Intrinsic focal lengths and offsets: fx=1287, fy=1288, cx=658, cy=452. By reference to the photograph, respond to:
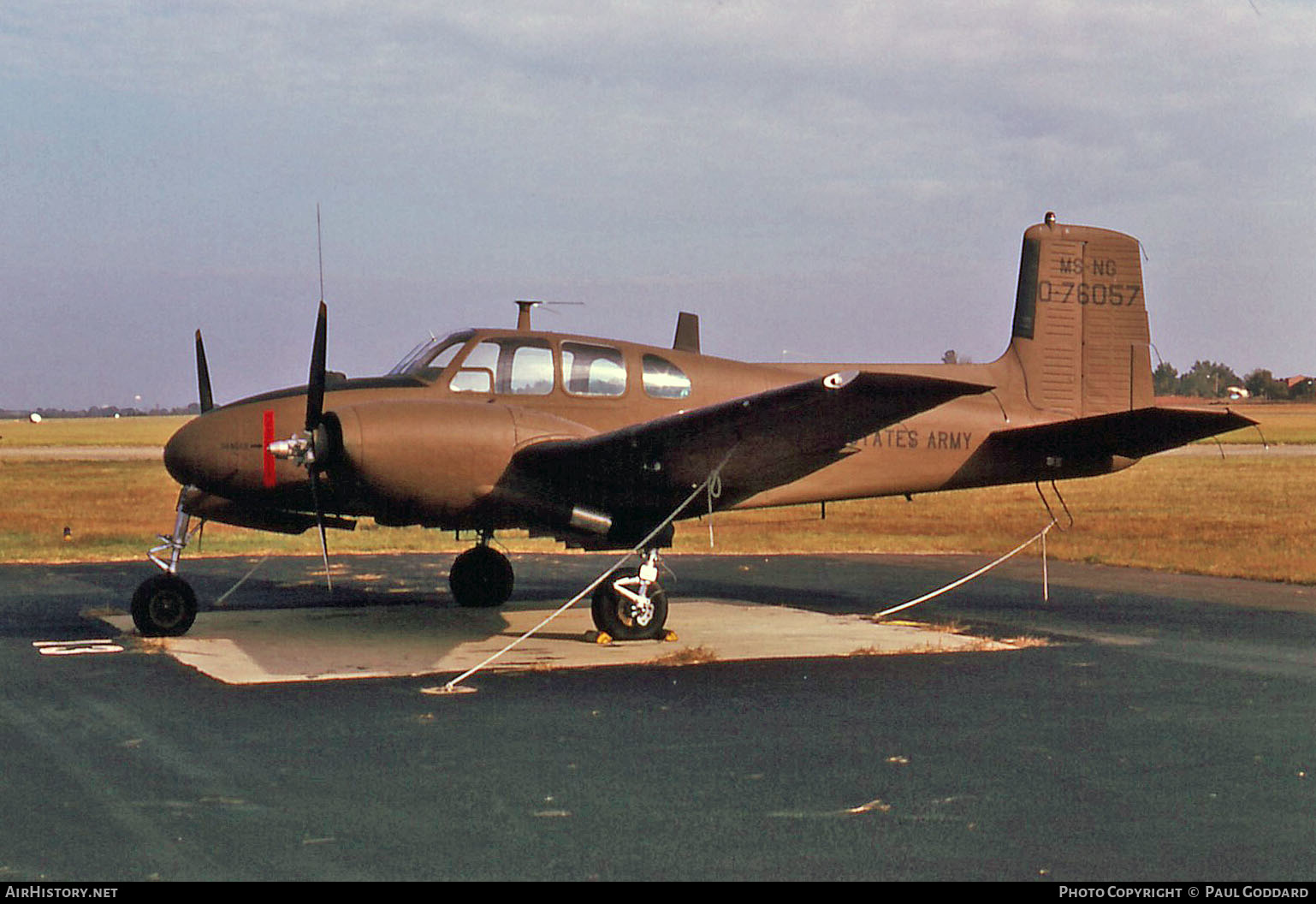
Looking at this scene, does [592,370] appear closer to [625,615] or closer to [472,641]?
[625,615]

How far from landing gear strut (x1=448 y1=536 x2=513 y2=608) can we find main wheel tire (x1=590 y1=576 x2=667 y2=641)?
281 cm

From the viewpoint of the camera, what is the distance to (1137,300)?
15.0m

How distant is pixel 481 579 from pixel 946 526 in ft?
57.6

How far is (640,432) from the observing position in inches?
432

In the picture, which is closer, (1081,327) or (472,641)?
(472,641)

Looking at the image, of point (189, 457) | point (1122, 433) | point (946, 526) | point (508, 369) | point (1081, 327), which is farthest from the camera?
point (946, 526)

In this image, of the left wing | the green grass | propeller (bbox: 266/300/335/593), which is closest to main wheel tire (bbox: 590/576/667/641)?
the left wing

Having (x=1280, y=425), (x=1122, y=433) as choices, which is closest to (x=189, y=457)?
(x=1122, y=433)

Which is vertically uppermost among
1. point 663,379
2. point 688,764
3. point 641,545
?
point 663,379

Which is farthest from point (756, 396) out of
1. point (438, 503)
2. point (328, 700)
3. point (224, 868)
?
point (224, 868)

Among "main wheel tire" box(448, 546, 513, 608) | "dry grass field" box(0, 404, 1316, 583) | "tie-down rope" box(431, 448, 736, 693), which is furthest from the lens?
"dry grass field" box(0, 404, 1316, 583)

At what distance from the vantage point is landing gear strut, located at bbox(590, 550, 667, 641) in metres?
12.4

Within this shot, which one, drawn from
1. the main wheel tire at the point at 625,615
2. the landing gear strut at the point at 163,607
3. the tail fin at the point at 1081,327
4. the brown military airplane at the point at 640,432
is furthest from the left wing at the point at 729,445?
the tail fin at the point at 1081,327

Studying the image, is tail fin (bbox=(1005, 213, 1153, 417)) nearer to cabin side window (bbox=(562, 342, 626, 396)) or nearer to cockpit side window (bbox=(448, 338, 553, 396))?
cabin side window (bbox=(562, 342, 626, 396))
